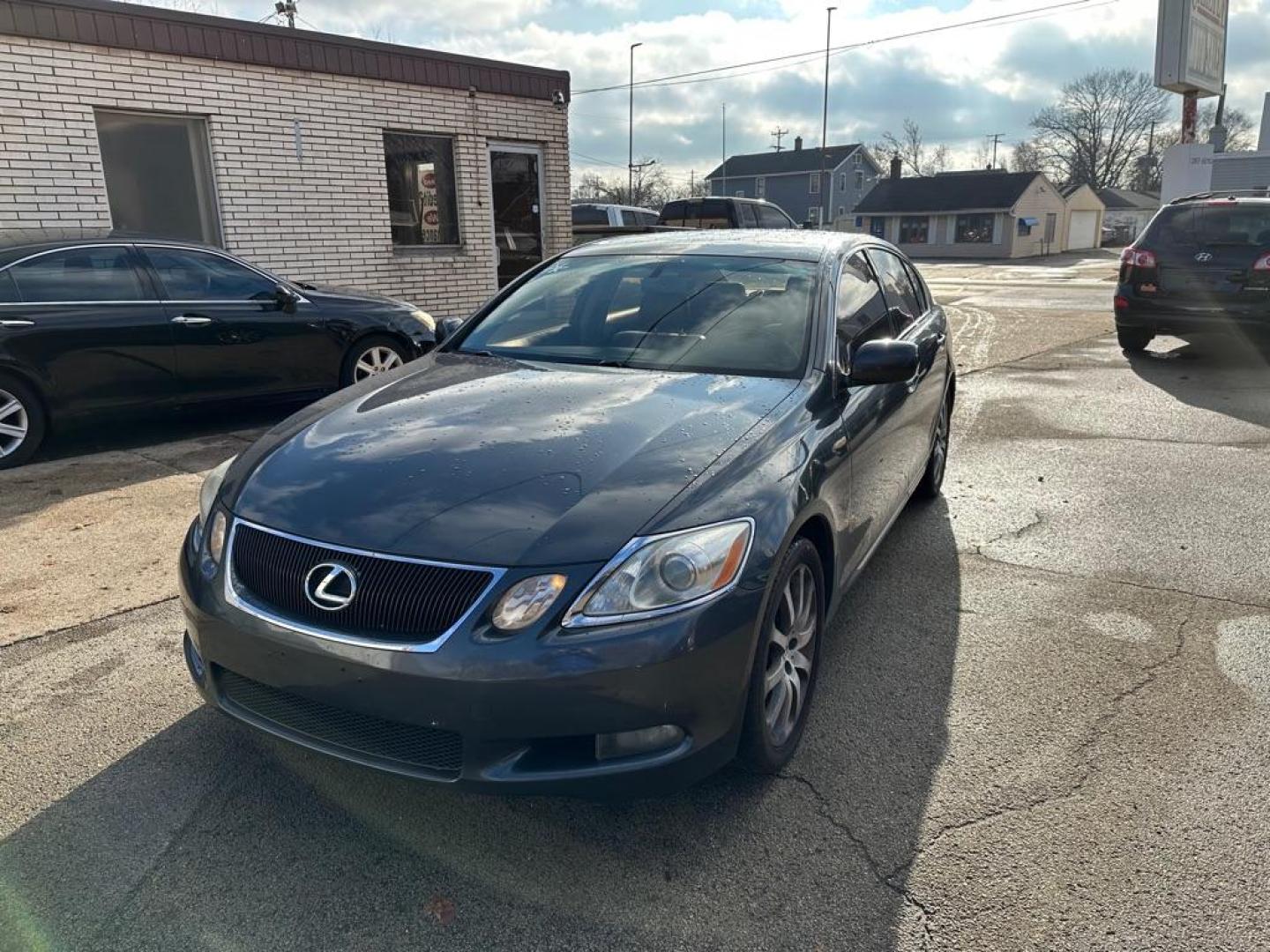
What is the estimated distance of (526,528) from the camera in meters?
2.34

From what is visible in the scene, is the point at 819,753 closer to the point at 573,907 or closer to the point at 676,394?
the point at 573,907

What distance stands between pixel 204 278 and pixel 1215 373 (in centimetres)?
999

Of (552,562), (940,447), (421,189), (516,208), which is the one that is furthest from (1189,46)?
(552,562)

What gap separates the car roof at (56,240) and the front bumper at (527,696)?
4989 millimetres

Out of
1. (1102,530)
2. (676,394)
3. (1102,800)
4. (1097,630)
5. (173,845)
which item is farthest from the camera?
(1102,530)

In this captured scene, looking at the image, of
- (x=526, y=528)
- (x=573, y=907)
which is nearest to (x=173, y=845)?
(x=573, y=907)

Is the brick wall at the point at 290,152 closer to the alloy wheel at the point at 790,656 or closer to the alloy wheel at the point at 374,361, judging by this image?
the alloy wheel at the point at 374,361

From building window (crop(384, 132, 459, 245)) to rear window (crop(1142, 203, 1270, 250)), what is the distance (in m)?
8.16

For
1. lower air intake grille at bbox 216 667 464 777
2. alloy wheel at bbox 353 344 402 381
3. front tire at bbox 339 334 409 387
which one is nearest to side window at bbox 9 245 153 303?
front tire at bbox 339 334 409 387

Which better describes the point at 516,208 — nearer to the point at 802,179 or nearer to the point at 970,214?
the point at 970,214

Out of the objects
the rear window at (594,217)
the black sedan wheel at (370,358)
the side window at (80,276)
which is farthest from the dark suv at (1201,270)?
the rear window at (594,217)

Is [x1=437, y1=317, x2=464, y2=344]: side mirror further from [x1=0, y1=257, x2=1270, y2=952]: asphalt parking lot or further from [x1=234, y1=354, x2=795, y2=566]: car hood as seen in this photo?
[x1=0, y1=257, x2=1270, y2=952]: asphalt parking lot

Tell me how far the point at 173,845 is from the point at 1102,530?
4662 mm

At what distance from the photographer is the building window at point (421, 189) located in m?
10.8
